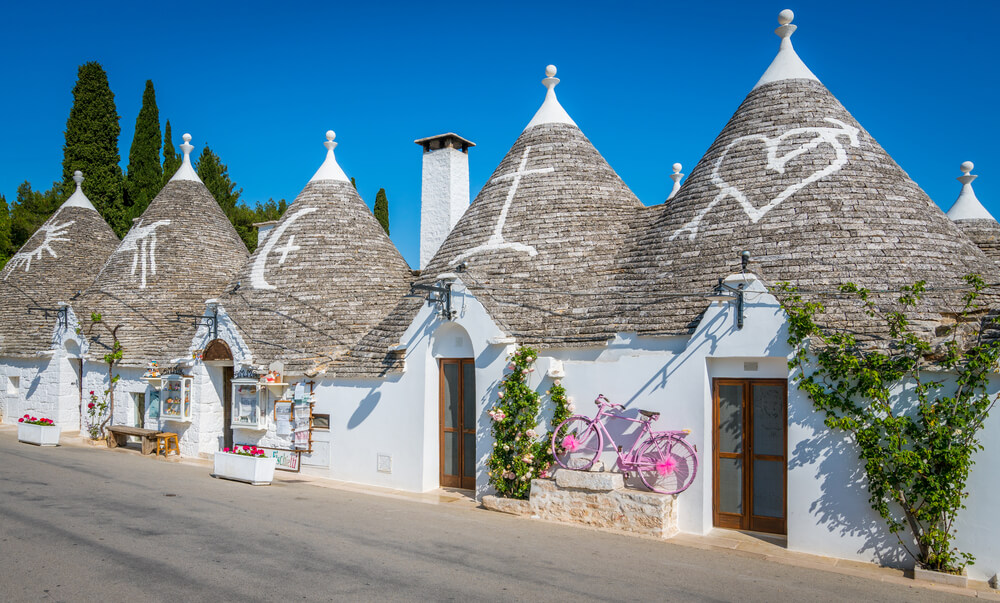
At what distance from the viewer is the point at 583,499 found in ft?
32.8

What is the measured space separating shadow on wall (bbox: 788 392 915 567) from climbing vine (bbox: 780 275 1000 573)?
135 mm

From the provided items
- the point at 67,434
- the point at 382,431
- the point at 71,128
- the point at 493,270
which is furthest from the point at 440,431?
the point at 71,128

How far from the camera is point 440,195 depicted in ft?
62.4

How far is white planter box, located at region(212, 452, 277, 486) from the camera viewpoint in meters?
12.9

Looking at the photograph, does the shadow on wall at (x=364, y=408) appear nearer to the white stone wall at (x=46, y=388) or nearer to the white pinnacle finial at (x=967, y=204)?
the white stone wall at (x=46, y=388)

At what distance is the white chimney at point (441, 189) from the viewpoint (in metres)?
18.8

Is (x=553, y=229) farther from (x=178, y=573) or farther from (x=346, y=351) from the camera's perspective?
(x=178, y=573)

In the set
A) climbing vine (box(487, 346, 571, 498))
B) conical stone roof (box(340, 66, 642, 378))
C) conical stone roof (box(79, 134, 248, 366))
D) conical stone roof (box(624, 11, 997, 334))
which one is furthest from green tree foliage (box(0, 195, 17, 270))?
conical stone roof (box(624, 11, 997, 334))

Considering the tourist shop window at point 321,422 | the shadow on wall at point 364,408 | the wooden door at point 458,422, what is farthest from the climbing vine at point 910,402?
the tourist shop window at point 321,422

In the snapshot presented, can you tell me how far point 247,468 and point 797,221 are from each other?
9995 millimetres

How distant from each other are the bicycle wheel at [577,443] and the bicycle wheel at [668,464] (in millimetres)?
685

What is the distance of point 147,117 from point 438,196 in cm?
2170

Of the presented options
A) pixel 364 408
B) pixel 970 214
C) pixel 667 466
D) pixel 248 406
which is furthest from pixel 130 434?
pixel 970 214

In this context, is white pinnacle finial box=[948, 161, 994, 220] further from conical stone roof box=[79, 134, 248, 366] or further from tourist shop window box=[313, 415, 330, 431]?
conical stone roof box=[79, 134, 248, 366]
